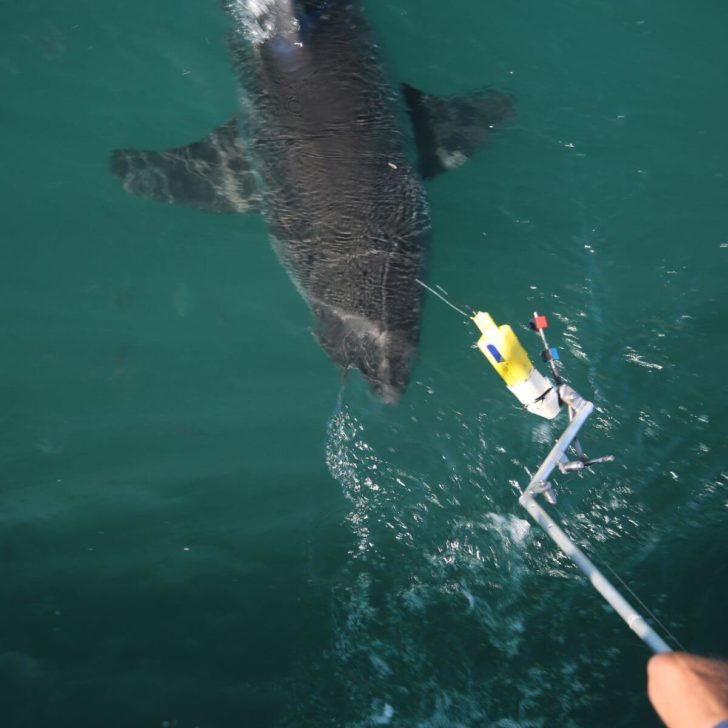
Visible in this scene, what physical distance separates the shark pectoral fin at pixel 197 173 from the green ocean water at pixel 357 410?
18 centimetres

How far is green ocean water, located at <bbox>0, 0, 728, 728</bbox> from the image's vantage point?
248 inches

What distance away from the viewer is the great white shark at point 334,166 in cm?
749

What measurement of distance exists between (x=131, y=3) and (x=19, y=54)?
166cm

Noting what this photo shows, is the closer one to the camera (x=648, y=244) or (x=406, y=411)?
(x=406, y=411)

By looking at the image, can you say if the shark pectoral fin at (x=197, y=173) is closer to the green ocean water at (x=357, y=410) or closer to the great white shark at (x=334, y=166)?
the great white shark at (x=334, y=166)

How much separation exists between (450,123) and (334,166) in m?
2.46

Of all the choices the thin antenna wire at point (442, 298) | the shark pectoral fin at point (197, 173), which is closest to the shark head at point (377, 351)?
the thin antenna wire at point (442, 298)

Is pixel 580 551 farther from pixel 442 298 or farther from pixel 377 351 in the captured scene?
pixel 442 298

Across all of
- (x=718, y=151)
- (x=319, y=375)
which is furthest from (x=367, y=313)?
(x=718, y=151)

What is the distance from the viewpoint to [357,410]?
7656 millimetres

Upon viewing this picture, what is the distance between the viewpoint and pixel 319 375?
26.5 ft

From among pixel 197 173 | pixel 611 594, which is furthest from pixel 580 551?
pixel 197 173

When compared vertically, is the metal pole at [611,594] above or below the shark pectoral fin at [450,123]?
below

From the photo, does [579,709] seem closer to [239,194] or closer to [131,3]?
[239,194]
